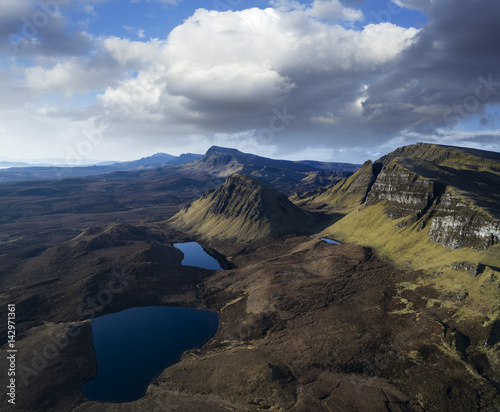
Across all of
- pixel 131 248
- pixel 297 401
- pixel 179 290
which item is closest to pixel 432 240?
pixel 297 401

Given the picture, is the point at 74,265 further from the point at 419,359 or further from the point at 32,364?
the point at 419,359

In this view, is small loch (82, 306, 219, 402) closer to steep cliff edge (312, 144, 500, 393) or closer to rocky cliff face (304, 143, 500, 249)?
steep cliff edge (312, 144, 500, 393)

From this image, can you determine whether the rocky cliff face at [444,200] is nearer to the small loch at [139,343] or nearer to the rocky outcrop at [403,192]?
the rocky outcrop at [403,192]

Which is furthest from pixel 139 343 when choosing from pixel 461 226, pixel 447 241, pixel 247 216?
pixel 247 216

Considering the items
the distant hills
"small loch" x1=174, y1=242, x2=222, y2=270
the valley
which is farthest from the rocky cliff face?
"small loch" x1=174, y1=242, x2=222, y2=270

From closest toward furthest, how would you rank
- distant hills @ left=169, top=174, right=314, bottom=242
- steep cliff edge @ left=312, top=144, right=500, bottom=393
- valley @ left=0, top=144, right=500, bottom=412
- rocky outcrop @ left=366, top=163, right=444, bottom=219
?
valley @ left=0, top=144, right=500, bottom=412 → steep cliff edge @ left=312, top=144, right=500, bottom=393 → rocky outcrop @ left=366, top=163, right=444, bottom=219 → distant hills @ left=169, top=174, right=314, bottom=242

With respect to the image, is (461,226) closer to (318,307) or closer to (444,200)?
(444,200)

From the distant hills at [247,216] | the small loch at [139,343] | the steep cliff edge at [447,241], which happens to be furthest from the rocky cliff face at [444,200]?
the small loch at [139,343]
